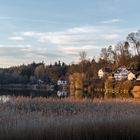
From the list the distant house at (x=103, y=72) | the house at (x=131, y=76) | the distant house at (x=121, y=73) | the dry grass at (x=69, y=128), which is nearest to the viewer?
the dry grass at (x=69, y=128)

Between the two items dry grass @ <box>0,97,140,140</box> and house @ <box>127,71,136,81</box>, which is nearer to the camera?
dry grass @ <box>0,97,140,140</box>

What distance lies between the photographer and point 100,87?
77.8 meters

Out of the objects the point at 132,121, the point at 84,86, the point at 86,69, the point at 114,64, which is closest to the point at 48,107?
the point at 132,121

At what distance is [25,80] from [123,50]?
29.7m

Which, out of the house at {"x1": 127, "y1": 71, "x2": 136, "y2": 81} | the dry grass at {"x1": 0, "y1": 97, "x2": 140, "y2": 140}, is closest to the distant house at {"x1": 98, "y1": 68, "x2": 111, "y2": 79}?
the house at {"x1": 127, "y1": 71, "x2": 136, "y2": 81}

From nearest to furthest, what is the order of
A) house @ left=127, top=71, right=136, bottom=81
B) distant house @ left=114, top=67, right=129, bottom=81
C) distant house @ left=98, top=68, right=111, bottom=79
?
1. house @ left=127, top=71, right=136, bottom=81
2. distant house @ left=114, top=67, right=129, bottom=81
3. distant house @ left=98, top=68, right=111, bottom=79

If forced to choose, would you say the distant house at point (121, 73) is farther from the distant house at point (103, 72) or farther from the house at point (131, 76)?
the distant house at point (103, 72)

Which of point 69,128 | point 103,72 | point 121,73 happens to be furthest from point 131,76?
point 69,128

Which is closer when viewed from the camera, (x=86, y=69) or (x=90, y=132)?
(x=90, y=132)

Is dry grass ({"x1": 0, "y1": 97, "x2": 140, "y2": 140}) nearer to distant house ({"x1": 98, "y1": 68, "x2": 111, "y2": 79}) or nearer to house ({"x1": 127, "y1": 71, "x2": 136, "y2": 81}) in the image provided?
house ({"x1": 127, "y1": 71, "x2": 136, "y2": 81})

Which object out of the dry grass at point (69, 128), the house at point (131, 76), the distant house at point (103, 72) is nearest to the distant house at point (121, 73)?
the house at point (131, 76)

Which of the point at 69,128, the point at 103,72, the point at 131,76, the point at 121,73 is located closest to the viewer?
the point at 69,128

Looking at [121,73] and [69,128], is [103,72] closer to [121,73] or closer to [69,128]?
[121,73]

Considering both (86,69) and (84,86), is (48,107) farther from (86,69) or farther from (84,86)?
(86,69)
